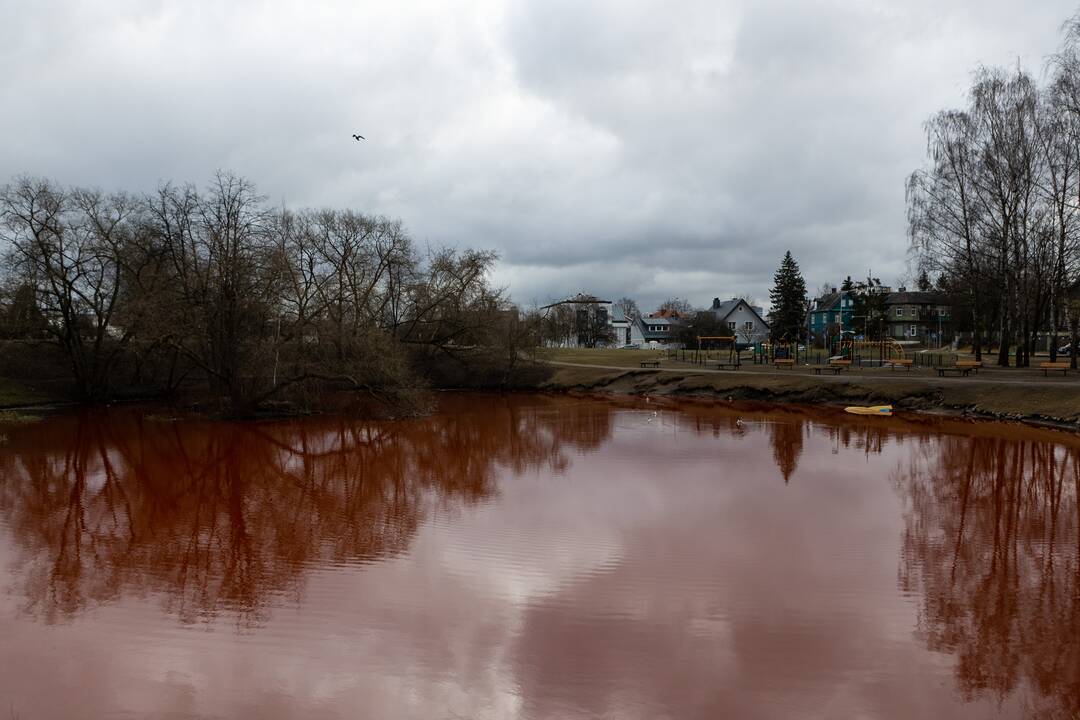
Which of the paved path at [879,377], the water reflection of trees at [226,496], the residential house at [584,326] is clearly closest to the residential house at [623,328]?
the residential house at [584,326]

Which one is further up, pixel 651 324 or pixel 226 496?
pixel 651 324

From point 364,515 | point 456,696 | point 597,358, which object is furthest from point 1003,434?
point 597,358

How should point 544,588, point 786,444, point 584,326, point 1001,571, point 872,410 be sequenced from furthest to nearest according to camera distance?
point 584,326 → point 872,410 → point 786,444 → point 1001,571 → point 544,588

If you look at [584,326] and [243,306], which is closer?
[243,306]

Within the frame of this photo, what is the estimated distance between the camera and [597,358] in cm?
5516

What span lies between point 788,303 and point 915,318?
20.9 meters

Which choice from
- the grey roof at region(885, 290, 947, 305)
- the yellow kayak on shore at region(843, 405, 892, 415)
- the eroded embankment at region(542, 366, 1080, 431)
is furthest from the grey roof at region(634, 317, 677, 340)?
the yellow kayak on shore at region(843, 405, 892, 415)

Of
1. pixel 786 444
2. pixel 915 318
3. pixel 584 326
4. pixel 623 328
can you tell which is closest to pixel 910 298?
pixel 915 318

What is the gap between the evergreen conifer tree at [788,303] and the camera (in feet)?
207

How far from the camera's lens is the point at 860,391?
A: 31.6 m

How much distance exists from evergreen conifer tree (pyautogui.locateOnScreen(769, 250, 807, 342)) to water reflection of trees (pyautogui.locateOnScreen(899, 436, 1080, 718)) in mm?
46901

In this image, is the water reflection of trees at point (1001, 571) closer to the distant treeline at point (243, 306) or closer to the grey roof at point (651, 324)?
the distant treeline at point (243, 306)

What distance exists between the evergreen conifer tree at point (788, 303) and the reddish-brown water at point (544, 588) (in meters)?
46.0

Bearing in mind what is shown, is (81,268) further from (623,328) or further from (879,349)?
(623,328)
